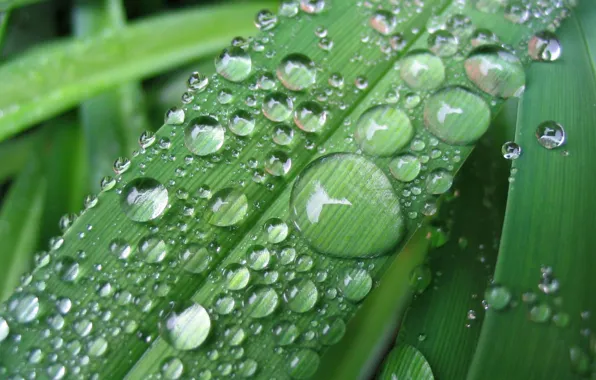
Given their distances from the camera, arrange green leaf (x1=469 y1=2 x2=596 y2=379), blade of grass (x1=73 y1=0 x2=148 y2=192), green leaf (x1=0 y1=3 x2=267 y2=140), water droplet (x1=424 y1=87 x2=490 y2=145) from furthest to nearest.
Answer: blade of grass (x1=73 y1=0 x2=148 y2=192) < green leaf (x1=0 y1=3 x2=267 y2=140) < water droplet (x1=424 y1=87 x2=490 y2=145) < green leaf (x1=469 y1=2 x2=596 y2=379)

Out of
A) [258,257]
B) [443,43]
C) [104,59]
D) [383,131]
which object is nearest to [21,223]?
[104,59]

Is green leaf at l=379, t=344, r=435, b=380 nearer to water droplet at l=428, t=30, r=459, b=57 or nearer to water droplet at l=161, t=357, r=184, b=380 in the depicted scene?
water droplet at l=161, t=357, r=184, b=380

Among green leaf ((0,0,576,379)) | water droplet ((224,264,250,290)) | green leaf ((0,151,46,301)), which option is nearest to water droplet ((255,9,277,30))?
green leaf ((0,0,576,379))

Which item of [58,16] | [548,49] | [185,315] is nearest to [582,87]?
[548,49]

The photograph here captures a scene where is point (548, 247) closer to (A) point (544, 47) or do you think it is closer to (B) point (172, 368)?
(A) point (544, 47)

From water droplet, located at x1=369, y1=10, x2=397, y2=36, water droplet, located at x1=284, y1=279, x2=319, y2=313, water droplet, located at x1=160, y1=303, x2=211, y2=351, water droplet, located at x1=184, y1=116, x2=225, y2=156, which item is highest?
water droplet, located at x1=369, y1=10, x2=397, y2=36

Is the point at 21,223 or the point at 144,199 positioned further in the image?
the point at 21,223

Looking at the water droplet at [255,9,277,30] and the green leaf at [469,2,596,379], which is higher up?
the water droplet at [255,9,277,30]

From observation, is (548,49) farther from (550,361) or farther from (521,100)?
(550,361)
